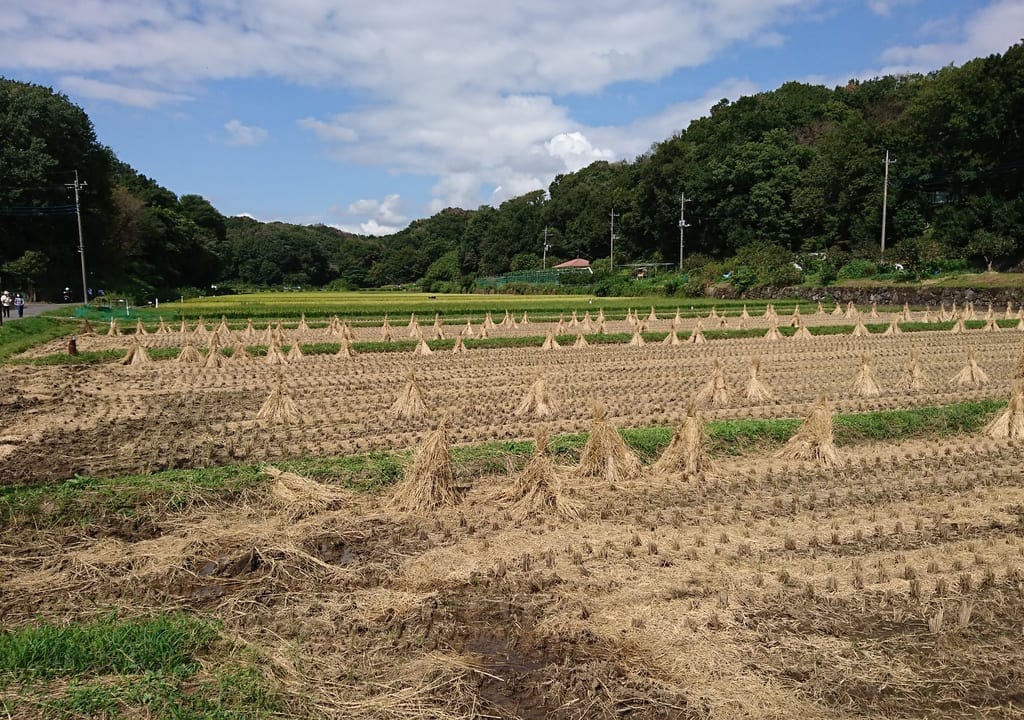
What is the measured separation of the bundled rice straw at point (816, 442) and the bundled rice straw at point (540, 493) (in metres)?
3.79

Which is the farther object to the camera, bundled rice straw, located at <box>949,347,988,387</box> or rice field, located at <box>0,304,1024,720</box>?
bundled rice straw, located at <box>949,347,988,387</box>

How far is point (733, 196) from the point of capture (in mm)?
73688

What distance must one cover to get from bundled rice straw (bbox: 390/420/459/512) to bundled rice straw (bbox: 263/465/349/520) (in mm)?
659

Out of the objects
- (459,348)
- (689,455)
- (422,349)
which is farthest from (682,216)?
(689,455)

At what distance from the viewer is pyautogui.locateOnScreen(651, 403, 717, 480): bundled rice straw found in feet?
30.9

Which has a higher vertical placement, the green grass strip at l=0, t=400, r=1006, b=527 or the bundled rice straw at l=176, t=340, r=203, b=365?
the bundled rice straw at l=176, t=340, r=203, b=365

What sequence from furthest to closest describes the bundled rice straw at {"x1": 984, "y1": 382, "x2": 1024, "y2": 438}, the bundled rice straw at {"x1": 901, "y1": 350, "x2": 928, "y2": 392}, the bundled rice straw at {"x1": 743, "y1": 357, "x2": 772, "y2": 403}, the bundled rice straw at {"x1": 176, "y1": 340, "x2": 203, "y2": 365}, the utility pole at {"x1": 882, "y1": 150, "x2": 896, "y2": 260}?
the utility pole at {"x1": 882, "y1": 150, "x2": 896, "y2": 260}
the bundled rice straw at {"x1": 176, "y1": 340, "x2": 203, "y2": 365}
the bundled rice straw at {"x1": 901, "y1": 350, "x2": 928, "y2": 392}
the bundled rice straw at {"x1": 743, "y1": 357, "x2": 772, "y2": 403}
the bundled rice straw at {"x1": 984, "y1": 382, "x2": 1024, "y2": 438}

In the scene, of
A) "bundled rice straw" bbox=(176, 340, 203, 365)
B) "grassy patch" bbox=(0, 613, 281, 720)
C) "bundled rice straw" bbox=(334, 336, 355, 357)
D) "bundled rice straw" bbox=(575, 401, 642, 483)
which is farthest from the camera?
"bundled rice straw" bbox=(334, 336, 355, 357)

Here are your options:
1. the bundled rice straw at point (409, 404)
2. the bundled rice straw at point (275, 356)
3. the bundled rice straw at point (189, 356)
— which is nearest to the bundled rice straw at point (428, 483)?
the bundled rice straw at point (409, 404)

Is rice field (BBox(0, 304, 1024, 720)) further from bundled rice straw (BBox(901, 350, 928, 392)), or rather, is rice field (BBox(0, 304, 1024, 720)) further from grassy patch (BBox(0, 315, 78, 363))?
grassy patch (BBox(0, 315, 78, 363))

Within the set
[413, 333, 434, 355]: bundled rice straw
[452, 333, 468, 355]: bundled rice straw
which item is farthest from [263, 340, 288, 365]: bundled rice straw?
[452, 333, 468, 355]: bundled rice straw

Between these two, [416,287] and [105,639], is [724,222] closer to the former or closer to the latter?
[416,287]

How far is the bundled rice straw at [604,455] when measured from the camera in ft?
30.5

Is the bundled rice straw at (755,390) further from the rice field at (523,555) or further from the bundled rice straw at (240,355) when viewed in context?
the bundled rice straw at (240,355)
